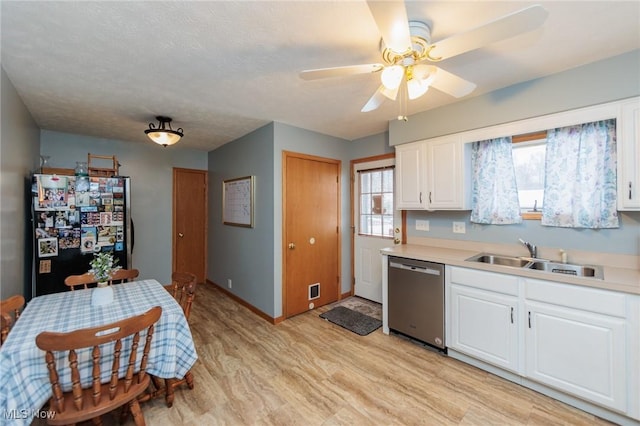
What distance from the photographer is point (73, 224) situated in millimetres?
2750

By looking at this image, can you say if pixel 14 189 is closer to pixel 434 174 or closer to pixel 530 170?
pixel 434 174

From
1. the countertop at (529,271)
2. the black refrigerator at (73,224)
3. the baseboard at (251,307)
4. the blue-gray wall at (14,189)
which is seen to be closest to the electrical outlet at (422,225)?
the countertop at (529,271)

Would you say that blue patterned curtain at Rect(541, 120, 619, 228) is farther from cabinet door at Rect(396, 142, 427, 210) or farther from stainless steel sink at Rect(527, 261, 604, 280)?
cabinet door at Rect(396, 142, 427, 210)

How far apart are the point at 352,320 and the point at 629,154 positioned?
285 centimetres

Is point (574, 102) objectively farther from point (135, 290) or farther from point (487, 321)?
point (135, 290)

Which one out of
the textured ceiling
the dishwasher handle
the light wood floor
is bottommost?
the light wood floor

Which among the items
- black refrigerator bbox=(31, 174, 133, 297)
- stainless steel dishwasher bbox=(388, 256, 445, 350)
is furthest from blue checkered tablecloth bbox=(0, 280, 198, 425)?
stainless steel dishwasher bbox=(388, 256, 445, 350)

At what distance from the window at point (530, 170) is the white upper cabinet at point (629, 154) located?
54 cm

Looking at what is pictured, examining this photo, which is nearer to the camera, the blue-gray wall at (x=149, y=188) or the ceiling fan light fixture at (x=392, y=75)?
the ceiling fan light fixture at (x=392, y=75)

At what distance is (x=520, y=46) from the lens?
5.82 feet

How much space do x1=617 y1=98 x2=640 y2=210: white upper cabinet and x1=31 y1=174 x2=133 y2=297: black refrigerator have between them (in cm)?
454

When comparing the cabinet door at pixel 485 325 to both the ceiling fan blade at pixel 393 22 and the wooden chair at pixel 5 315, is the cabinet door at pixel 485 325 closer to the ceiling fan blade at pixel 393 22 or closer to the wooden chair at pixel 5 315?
the ceiling fan blade at pixel 393 22

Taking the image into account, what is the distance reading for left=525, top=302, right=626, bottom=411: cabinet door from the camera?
1.71 m

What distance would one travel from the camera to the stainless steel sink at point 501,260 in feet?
7.84
